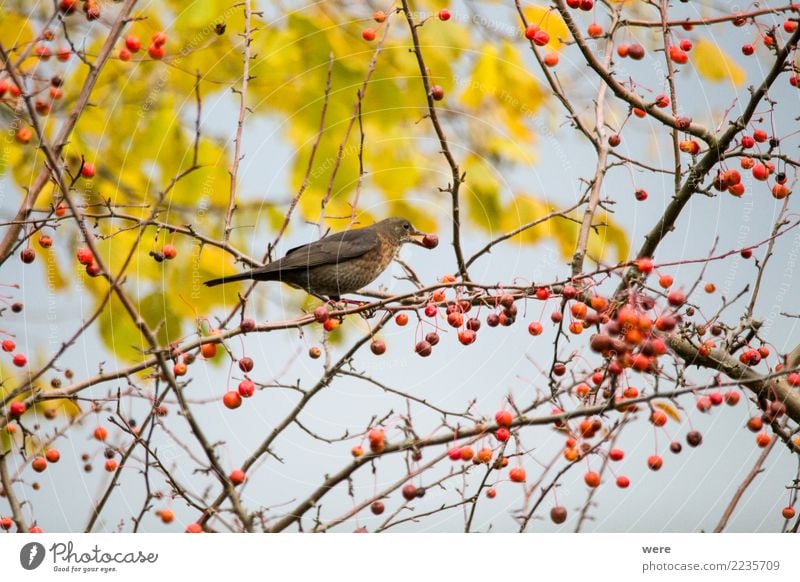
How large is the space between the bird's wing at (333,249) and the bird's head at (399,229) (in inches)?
3.4

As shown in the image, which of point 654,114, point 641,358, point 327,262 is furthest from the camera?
point 327,262

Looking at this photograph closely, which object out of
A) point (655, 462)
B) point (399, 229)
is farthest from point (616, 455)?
point (399, 229)

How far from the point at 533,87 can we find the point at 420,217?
0.95m

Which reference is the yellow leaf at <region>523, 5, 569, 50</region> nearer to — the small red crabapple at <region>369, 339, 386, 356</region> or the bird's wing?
the bird's wing

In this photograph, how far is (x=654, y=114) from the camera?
2809 mm

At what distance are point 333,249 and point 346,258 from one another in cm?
9

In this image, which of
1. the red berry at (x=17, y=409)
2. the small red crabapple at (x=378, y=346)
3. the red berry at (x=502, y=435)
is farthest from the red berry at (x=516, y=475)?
the red berry at (x=17, y=409)

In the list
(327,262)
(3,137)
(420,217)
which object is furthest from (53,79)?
(420,217)

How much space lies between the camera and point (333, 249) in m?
3.83

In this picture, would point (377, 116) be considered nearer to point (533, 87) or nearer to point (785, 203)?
point (533, 87)

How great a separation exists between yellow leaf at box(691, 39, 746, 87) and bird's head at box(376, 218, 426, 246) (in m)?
1.36

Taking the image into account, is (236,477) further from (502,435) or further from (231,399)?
(502,435)

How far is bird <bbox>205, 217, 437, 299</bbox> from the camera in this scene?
367 centimetres

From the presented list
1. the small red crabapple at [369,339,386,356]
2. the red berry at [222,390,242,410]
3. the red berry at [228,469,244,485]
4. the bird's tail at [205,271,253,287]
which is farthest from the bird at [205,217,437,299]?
the red berry at [228,469,244,485]
